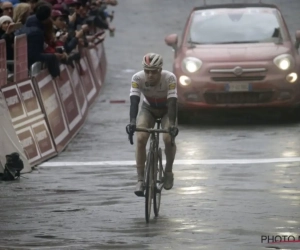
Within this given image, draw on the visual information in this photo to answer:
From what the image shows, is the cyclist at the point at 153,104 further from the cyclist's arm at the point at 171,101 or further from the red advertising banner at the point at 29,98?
the red advertising banner at the point at 29,98

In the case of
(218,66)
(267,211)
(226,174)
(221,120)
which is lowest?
(221,120)

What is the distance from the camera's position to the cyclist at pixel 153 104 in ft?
40.2

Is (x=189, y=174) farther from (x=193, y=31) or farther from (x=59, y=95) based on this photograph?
(x=193, y=31)

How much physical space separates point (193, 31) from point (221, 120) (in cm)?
168

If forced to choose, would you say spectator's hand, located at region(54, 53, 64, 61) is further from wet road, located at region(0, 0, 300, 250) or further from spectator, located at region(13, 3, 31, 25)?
wet road, located at region(0, 0, 300, 250)

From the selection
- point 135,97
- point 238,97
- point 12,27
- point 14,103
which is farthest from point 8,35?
point 135,97

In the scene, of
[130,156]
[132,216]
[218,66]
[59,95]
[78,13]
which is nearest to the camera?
[132,216]

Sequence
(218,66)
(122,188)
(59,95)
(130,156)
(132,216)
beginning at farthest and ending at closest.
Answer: (218,66)
(59,95)
(130,156)
(122,188)
(132,216)

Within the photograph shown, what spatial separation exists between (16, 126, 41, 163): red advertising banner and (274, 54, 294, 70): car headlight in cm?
533

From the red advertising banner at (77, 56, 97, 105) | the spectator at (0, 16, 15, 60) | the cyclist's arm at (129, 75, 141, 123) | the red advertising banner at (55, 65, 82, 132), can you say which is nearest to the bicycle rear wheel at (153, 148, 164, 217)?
the cyclist's arm at (129, 75, 141, 123)

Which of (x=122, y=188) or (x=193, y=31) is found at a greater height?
(x=122, y=188)

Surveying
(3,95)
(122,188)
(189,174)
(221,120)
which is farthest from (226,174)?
(221,120)

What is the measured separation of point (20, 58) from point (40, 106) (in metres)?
0.75

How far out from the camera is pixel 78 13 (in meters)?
23.6
